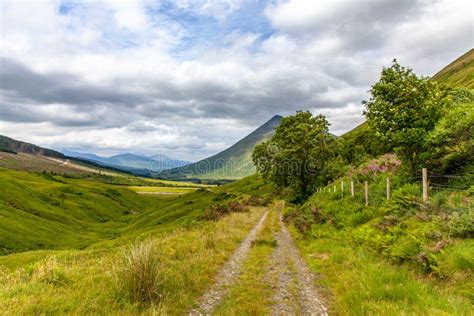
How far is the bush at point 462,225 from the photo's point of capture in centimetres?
1051

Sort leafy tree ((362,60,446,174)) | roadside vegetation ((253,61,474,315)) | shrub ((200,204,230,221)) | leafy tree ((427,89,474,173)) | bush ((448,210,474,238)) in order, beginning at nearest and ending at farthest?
roadside vegetation ((253,61,474,315)) < bush ((448,210,474,238)) < leafy tree ((427,89,474,173)) < leafy tree ((362,60,446,174)) < shrub ((200,204,230,221))

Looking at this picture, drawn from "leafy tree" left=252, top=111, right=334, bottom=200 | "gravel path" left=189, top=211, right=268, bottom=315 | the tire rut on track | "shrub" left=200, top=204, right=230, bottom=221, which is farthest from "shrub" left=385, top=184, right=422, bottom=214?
"leafy tree" left=252, top=111, right=334, bottom=200

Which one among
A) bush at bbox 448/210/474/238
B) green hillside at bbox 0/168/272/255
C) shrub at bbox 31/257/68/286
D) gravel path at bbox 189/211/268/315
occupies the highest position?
bush at bbox 448/210/474/238

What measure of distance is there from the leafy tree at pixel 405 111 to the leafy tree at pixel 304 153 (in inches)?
911

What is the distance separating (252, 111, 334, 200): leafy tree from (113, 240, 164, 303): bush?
36.6 meters

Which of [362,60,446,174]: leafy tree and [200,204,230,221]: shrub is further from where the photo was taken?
[200,204,230,221]: shrub

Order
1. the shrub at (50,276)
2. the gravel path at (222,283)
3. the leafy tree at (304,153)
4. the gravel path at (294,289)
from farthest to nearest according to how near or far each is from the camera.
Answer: the leafy tree at (304,153) < the shrub at (50,276) < the gravel path at (222,283) < the gravel path at (294,289)

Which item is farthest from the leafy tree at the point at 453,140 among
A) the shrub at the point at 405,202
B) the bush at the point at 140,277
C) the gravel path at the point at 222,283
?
the bush at the point at 140,277

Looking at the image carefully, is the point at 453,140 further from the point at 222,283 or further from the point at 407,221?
the point at 222,283

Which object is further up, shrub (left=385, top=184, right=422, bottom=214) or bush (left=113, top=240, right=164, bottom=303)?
shrub (left=385, top=184, right=422, bottom=214)

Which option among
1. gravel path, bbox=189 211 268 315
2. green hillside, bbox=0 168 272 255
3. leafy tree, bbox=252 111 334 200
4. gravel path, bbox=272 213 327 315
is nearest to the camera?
Answer: gravel path, bbox=272 213 327 315

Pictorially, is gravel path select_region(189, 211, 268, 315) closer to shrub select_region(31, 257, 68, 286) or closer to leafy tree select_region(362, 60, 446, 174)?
shrub select_region(31, 257, 68, 286)

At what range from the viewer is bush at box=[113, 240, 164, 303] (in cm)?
870

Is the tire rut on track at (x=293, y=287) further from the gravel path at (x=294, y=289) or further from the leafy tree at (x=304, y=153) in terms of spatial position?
the leafy tree at (x=304, y=153)
